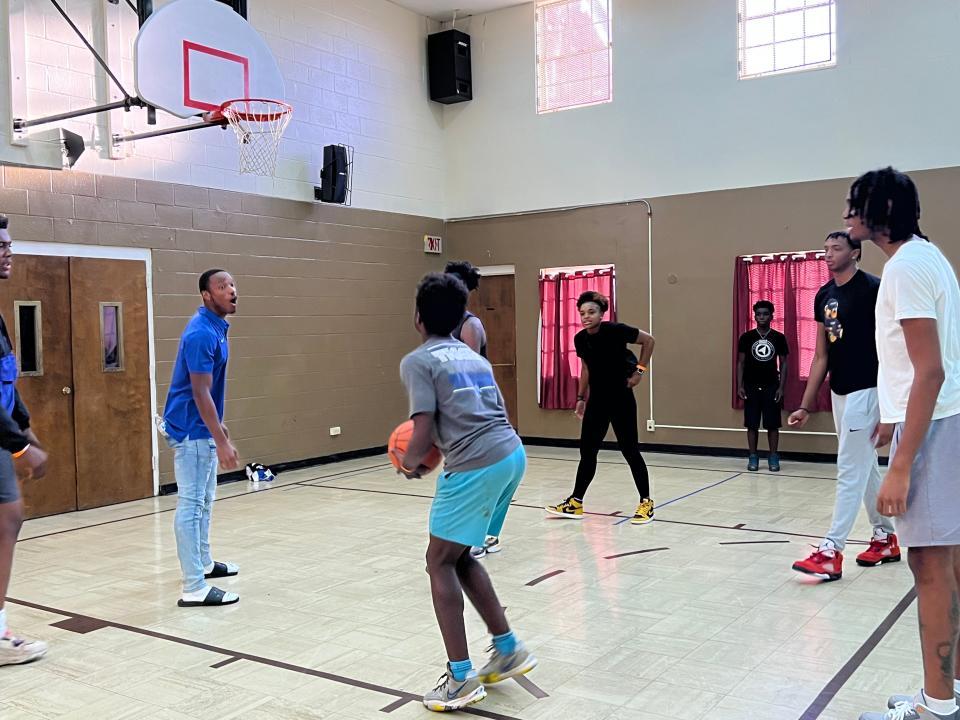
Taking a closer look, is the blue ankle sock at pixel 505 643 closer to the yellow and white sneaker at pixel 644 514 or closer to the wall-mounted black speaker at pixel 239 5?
the yellow and white sneaker at pixel 644 514

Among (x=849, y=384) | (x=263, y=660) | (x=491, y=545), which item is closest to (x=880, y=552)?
(x=849, y=384)

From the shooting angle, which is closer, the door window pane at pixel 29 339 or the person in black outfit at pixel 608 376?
the person in black outfit at pixel 608 376

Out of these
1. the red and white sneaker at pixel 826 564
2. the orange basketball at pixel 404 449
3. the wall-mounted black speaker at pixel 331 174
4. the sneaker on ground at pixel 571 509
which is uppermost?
the wall-mounted black speaker at pixel 331 174

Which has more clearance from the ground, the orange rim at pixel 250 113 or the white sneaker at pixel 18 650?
the orange rim at pixel 250 113

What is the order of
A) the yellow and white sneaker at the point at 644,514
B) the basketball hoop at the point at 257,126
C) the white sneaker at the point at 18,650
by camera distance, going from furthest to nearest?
the basketball hoop at the point at 257,126 < the yellow and white sneaker at the point at 644,514 < the white sneaker at the point at 18,650

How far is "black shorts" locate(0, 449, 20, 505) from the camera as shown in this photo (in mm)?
3486

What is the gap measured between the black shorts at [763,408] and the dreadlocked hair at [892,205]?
609 centimetres

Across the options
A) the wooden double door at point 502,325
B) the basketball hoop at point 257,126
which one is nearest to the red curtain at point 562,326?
the wooden double door at point 502,325

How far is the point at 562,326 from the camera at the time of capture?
1025cm

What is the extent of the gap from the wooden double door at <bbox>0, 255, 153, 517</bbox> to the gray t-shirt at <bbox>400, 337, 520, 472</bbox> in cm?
506

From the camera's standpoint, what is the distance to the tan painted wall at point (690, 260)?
28.8ft

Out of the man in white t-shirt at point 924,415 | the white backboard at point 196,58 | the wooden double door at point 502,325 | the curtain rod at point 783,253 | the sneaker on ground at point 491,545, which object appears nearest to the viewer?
the man in white t-shirt at point 924,415

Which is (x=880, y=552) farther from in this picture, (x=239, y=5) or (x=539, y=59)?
(x=539, y=59)

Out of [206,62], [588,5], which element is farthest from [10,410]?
[588,5]
